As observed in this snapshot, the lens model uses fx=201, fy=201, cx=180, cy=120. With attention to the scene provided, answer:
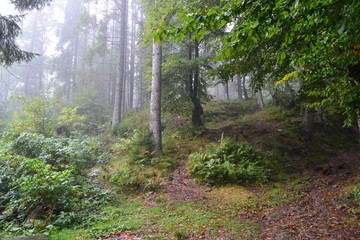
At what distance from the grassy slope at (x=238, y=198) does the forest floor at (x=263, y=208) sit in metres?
0.02

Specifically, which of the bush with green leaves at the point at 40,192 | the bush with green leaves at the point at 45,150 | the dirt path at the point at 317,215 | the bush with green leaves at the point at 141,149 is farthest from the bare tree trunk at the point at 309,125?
the bush with green leaves at the point at 45,150

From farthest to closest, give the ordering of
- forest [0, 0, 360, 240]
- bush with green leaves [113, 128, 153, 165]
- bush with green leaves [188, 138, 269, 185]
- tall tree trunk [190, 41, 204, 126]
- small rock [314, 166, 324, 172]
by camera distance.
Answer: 1. tall tree trunk [190, 41, 204, 126]
2. bush with green leaves [113, 128, 153, 165]
3. small rock [314, 166, 324, 172]
4. bush with green leaves [188, 138, 269, 185]
5. forest [0, 0, 360, 240]

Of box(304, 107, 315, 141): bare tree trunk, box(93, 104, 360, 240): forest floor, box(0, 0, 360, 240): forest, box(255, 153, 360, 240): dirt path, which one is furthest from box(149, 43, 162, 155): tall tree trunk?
box(304, 107, 315, 141): bare tree trunk

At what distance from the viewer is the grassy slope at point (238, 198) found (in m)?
4.20

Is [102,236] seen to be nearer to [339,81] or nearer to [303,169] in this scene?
[339,81]

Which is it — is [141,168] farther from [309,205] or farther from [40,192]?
[309,205]

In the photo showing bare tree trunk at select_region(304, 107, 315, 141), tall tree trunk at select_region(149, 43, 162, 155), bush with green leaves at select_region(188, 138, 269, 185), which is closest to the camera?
bush with green leaves at select_region(188, 138, 269, 185)

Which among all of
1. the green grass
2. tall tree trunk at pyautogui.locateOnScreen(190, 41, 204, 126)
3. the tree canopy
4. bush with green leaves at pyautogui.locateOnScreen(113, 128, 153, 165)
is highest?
the tree canopy

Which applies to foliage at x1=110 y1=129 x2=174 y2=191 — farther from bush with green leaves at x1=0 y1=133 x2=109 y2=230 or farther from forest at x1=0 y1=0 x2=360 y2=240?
bush with green leaves at x1=0 y1=133 x2=109 y2=230

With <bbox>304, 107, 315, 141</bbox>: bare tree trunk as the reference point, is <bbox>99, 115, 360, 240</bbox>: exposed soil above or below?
below

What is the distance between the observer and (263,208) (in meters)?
5.62

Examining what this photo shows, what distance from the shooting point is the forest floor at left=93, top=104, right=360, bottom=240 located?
4059 mm

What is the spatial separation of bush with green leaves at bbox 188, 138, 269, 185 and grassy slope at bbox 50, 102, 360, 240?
431mm

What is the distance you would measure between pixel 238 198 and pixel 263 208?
930mm
